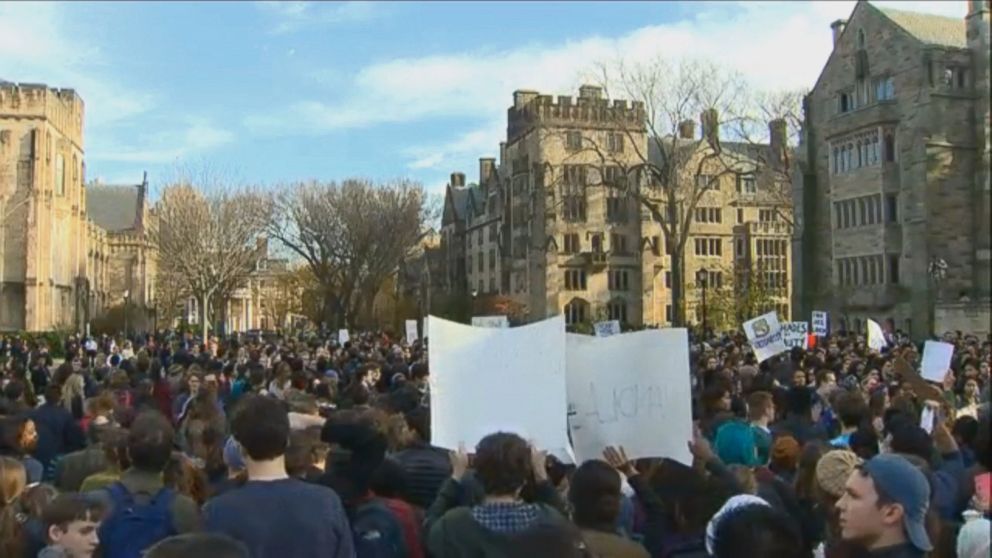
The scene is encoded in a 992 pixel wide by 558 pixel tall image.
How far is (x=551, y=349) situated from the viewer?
5.91 meters

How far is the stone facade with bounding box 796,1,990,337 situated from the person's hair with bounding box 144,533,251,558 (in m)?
43.0

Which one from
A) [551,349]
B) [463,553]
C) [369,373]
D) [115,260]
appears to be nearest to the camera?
[463,553]

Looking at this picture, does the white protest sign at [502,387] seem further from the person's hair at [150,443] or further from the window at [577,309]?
the window at [577,309]

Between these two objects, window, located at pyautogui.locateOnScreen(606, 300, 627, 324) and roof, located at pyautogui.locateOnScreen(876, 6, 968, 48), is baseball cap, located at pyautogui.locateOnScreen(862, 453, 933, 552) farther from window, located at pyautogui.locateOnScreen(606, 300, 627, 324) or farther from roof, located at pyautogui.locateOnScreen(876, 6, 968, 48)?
window, located at pyautogui.locateOnScreen(606, 300, 627, 324)

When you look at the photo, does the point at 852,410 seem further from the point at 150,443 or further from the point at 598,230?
the point at 598,230

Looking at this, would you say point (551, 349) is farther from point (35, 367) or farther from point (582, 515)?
point (35, 367)

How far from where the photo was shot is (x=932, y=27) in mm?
49250

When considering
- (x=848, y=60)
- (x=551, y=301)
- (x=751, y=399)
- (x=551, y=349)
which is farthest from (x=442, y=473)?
(x=551, y=301)

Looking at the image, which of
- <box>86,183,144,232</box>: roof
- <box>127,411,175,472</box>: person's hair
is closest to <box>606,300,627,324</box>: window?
<box>86,183,144,232</box>: roof

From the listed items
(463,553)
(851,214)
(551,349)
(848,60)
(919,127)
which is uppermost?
(848,60)

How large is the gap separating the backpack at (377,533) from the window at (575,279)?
6793 cm

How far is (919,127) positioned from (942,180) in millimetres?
2435

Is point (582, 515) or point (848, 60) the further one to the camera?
point (848, 60)

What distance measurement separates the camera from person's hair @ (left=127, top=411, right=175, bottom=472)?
521cm
